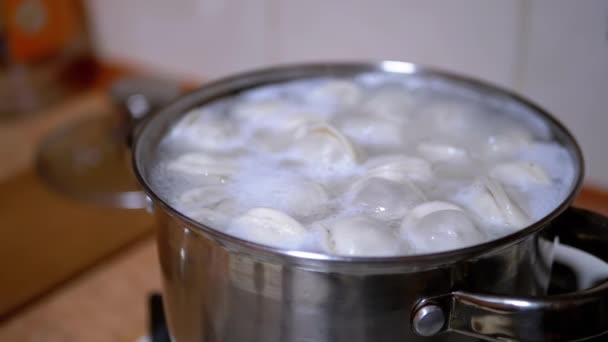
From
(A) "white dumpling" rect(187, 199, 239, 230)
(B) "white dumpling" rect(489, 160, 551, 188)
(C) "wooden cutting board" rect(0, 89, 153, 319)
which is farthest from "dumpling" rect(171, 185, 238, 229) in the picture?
(C) "wooden cutting board" rect(0, 89, 153, 319)

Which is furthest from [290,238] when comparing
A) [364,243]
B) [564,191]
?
[564,191]

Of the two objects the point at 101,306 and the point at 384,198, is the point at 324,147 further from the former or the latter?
the point at 101,306

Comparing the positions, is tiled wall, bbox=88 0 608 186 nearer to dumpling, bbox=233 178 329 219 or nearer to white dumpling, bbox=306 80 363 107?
white dumpling, bbox=306 80 363 107

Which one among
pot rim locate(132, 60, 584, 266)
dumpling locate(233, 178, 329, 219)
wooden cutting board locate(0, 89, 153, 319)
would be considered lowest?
wooden cutting board locate(0, 89, 153, 319)

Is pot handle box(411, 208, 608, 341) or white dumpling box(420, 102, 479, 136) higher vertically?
white dumpling box(420, 102, 479, 136)

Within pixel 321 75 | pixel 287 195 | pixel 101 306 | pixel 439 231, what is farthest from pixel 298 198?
pixel 101 306
